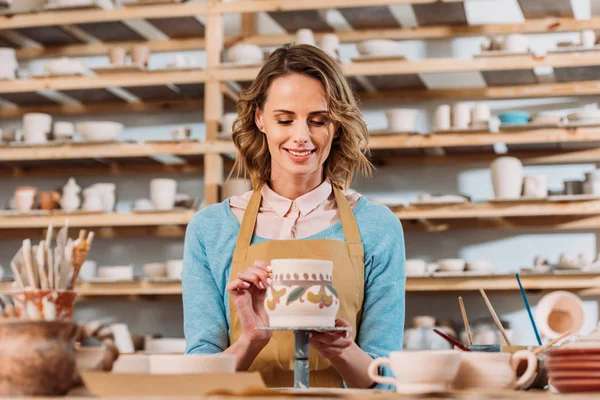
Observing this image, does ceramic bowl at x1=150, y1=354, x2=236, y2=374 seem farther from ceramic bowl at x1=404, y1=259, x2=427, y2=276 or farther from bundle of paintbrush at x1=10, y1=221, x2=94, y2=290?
ceramic bowl at x1=404, y1=259, x2=427, y2=276

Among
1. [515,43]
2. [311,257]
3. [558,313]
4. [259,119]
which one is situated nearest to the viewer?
[558,313]

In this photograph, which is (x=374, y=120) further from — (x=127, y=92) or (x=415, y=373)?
(x=415, y=373)

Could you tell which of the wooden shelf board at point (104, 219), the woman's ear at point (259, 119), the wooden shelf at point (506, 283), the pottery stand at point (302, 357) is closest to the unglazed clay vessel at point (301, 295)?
A: the pottery stand at point (302, 357)

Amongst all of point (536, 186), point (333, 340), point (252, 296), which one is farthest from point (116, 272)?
point (333, 340)

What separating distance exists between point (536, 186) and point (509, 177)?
13 centimetres

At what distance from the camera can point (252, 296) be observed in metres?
1.81

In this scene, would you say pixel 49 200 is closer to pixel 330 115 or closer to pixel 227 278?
pixel 227 278

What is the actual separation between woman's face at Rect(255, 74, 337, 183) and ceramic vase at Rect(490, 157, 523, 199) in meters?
1.96

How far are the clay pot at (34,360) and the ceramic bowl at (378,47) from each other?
329 centimetres

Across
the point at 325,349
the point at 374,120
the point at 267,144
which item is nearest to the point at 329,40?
the point at 374,120

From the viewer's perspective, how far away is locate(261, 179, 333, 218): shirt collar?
2307mm

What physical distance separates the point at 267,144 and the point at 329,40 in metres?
1.96

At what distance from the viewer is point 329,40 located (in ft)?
13.9

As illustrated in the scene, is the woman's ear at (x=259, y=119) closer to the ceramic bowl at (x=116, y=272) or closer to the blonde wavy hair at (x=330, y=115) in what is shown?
the blonde wavy hair at (x=330, y=115)
